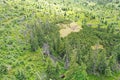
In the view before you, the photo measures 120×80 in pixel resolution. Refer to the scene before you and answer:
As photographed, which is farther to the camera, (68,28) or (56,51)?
(68,28)

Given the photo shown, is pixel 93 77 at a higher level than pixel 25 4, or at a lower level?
lower

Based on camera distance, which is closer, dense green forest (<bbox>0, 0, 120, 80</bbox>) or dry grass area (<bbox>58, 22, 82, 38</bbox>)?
dense green forest (<bbox>0, 0, 120, 80</bbox>)

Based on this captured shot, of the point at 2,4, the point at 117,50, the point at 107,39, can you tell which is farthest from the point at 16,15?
the point at 117,50

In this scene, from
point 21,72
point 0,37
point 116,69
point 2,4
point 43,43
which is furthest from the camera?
point 2,4

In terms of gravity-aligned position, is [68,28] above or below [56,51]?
above

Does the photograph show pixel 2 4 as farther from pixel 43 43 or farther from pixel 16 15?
pixel 43 43

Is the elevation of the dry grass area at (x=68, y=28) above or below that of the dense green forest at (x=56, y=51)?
above

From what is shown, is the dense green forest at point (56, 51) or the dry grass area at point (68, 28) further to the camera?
the dry grass area at point (68, 28)

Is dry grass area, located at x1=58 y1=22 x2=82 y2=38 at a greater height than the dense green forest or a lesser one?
greater
